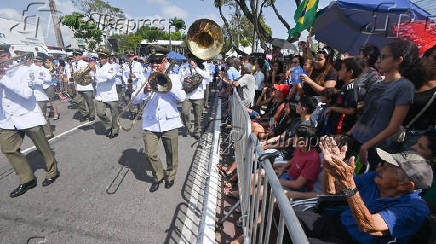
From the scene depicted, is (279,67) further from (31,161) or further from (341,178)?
(31,161)

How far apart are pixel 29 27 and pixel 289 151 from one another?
15.7 m

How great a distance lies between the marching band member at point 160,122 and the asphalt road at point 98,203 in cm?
27

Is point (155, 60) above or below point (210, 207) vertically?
above

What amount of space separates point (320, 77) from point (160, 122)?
2622mm

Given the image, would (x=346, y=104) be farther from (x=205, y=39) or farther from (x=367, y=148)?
(x=205, y=39)

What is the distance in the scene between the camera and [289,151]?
316 cm

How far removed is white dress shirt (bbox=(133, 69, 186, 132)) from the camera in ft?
10.9

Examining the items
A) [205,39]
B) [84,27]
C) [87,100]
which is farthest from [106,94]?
[84,27]

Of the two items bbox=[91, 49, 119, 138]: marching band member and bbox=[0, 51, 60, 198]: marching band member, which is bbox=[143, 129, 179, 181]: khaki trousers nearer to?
bbox=[0, 51, 60, 198]: marching band member

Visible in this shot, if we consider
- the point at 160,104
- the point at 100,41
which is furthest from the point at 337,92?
the point at 100,41

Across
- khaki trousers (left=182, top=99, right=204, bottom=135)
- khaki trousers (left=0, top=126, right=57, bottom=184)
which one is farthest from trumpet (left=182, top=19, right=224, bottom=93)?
khaki trousers (left=0, top=126, right=57, bottom=184)

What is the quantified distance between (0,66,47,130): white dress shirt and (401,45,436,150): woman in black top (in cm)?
459

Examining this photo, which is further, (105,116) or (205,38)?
(105,116)

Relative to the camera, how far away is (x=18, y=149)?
330 centimetres
